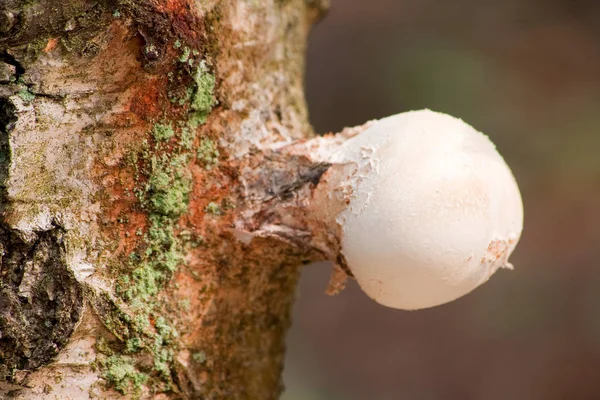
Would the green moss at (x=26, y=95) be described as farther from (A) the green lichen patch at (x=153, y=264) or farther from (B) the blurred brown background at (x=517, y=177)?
(B) the blurred brown background at (x=517, y=177)

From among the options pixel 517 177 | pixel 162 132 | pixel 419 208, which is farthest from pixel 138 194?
pixel 517 177

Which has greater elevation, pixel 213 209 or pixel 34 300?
pixel 213 209

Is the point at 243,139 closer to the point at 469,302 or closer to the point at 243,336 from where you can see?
the point at 243,336

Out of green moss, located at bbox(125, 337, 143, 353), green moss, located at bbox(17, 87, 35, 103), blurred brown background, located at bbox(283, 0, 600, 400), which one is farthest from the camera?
blurred brown background, located at bbox(283, 0, 600, 400)

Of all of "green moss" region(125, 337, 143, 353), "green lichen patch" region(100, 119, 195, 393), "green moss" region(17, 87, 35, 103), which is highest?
"green moss" region(17, 87, 35, 103)

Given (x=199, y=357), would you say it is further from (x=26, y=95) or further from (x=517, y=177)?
(x=517, y=177)

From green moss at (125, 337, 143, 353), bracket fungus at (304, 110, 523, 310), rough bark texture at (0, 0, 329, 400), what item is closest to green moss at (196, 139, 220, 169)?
rough bark texture at (0, 0, 329, 400)

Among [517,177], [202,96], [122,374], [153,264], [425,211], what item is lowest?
[122,374]

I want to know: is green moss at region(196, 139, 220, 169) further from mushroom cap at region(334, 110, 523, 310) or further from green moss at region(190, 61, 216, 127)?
mushroom cap at region(334, 110, 523, 310)
